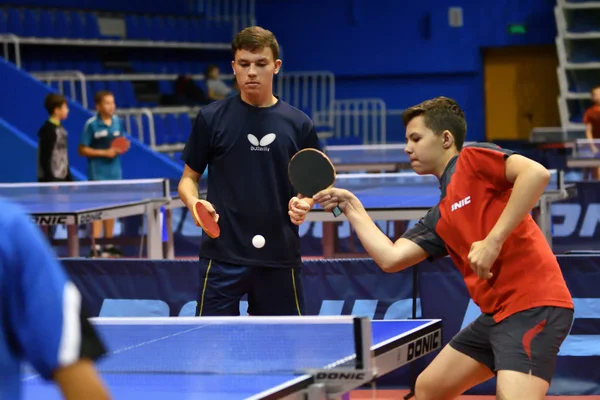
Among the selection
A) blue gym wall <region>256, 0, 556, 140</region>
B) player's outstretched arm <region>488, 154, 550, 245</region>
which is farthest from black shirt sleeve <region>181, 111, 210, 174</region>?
blue gym wall <region>256, 0, 556, 140</region>

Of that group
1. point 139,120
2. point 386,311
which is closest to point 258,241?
point 386,311

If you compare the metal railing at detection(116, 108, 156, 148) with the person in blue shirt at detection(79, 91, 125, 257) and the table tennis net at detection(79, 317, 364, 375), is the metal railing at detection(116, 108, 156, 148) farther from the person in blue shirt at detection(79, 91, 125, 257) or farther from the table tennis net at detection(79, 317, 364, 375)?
the table tennis net at detection(79, 317, 364, 375)

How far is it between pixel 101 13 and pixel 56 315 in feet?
59.0

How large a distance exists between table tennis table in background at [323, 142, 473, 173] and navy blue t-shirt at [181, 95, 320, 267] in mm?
7270

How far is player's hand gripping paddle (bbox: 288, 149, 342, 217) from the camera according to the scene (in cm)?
366

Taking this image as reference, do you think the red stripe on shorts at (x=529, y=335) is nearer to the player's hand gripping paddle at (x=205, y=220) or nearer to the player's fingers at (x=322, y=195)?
the player's fingers at (x=322, y=195)

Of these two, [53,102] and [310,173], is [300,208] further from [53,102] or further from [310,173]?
[53,102]

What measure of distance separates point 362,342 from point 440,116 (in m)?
1.07

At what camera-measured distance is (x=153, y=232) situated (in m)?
8.17

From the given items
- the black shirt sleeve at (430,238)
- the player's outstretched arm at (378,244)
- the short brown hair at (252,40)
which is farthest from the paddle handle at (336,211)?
the short brown hair at (252,40)

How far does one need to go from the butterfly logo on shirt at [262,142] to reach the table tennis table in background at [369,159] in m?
7.30

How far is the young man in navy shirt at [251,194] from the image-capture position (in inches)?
165

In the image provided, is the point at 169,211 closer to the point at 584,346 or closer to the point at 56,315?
the point at 584,346

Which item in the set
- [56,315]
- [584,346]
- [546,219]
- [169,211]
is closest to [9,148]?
[169,211]
